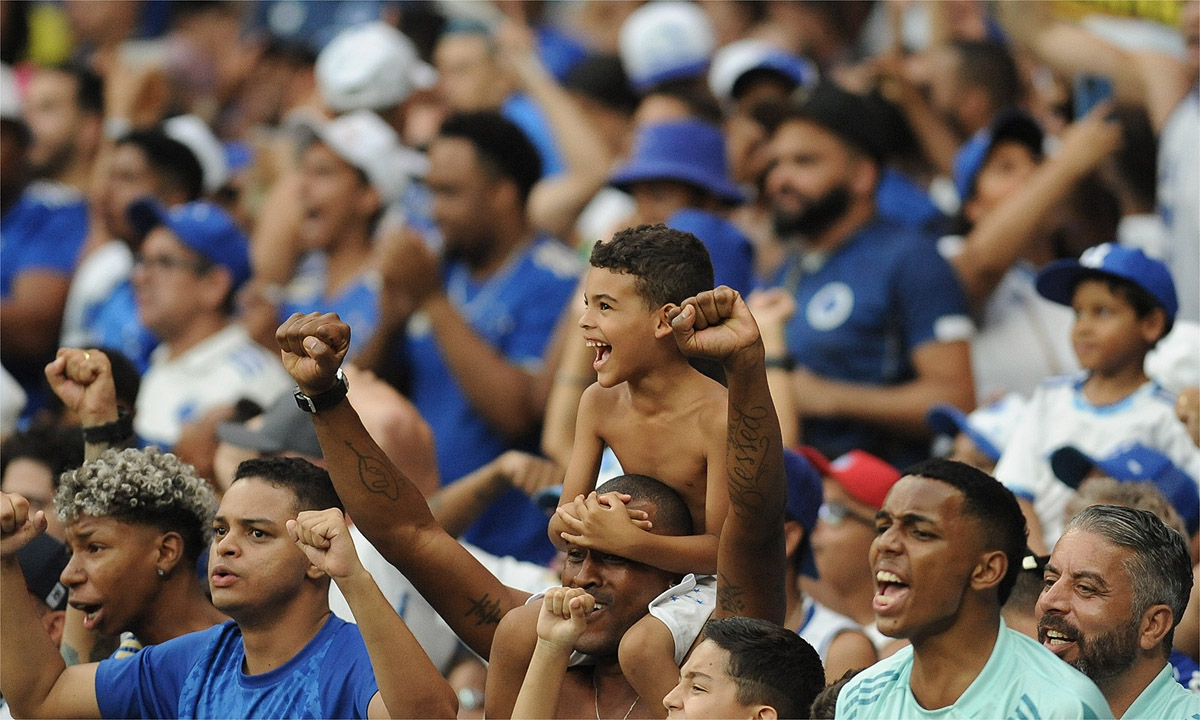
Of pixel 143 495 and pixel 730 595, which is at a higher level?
pixel 730 595

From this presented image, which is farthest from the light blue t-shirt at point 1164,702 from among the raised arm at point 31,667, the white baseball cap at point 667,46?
the white baseball cap at point 667,46

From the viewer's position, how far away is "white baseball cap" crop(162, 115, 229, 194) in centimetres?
870

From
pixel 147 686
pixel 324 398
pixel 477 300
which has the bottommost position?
pixel 477 300

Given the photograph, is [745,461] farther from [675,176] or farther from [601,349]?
[675,176]

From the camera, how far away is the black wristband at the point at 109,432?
4.75 meters

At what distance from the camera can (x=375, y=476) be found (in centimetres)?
411

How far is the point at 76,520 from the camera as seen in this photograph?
4480mm

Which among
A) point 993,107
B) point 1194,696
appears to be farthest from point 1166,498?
point 993,107

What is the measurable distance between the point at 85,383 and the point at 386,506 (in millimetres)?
1142

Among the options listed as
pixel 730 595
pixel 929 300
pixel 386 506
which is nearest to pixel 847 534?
pixel 929 300

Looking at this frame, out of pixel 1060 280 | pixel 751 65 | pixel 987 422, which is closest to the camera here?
pixel 1060 280

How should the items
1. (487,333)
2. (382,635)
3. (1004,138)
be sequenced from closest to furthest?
1. (382,635)
2. (1004,138)
3. (487,333)

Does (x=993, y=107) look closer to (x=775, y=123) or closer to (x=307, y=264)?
(x=775, y=123)

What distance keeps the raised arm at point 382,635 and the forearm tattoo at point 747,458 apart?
0.77 meters
